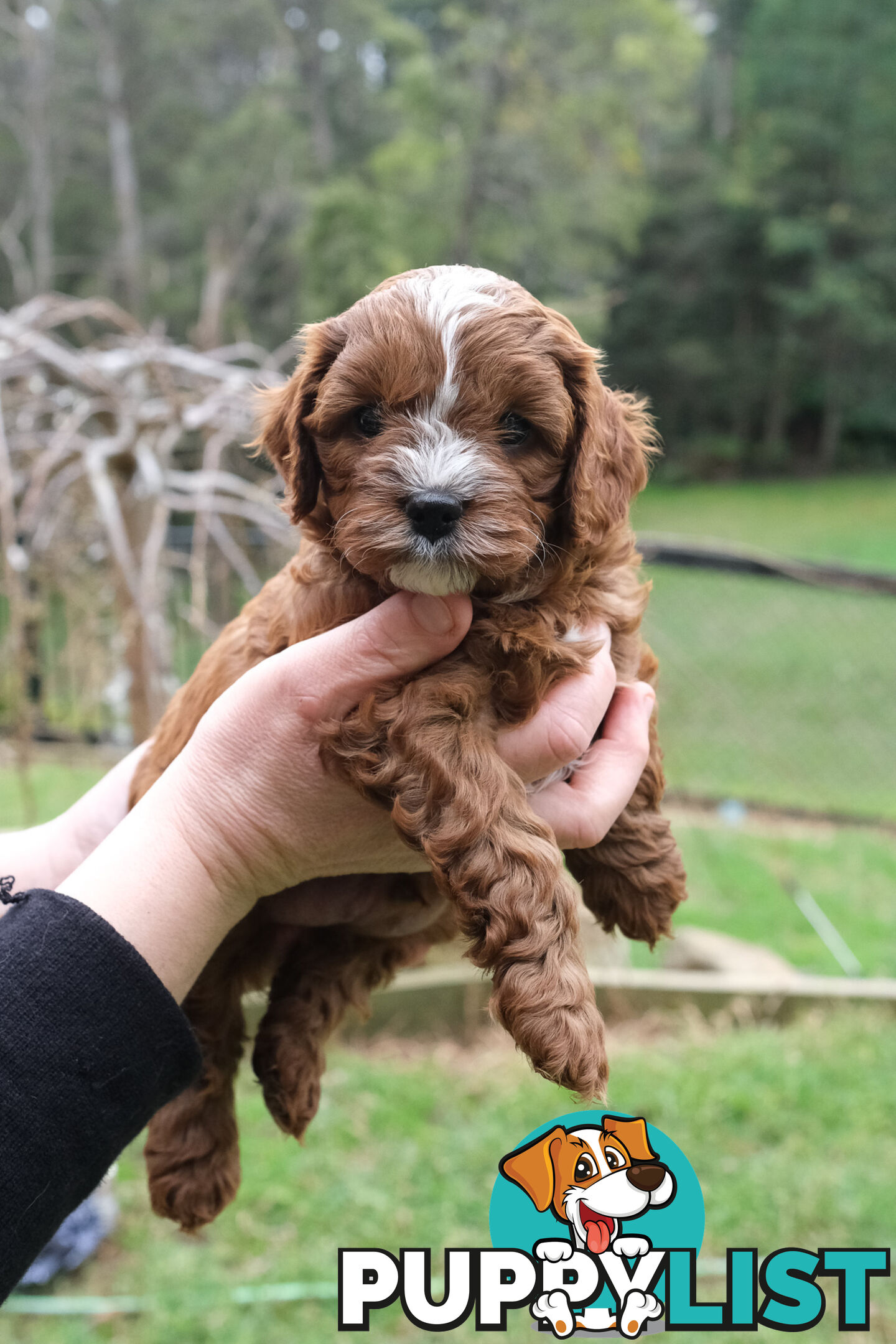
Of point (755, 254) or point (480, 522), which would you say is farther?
point (755, 254)

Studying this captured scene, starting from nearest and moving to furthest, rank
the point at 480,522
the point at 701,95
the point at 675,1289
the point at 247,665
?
the point at 480,522
the point at 247,665
the point at 675,1289
the point at 701,95

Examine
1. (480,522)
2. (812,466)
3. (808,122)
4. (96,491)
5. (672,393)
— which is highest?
(808,122)

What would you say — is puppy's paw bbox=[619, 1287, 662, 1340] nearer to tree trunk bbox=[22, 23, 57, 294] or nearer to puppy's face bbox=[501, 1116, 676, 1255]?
puppy's face bbox=[501, 1116, 676, 1255]

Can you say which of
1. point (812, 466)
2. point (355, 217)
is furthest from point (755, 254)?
point (355, 217)

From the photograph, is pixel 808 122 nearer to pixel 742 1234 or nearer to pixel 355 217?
pixel 355 217

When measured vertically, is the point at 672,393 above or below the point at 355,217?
below

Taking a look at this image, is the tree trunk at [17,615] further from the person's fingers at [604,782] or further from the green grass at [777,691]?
the green grass at [777,691]

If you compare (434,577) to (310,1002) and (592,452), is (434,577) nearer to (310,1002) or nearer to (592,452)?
(592,452)
